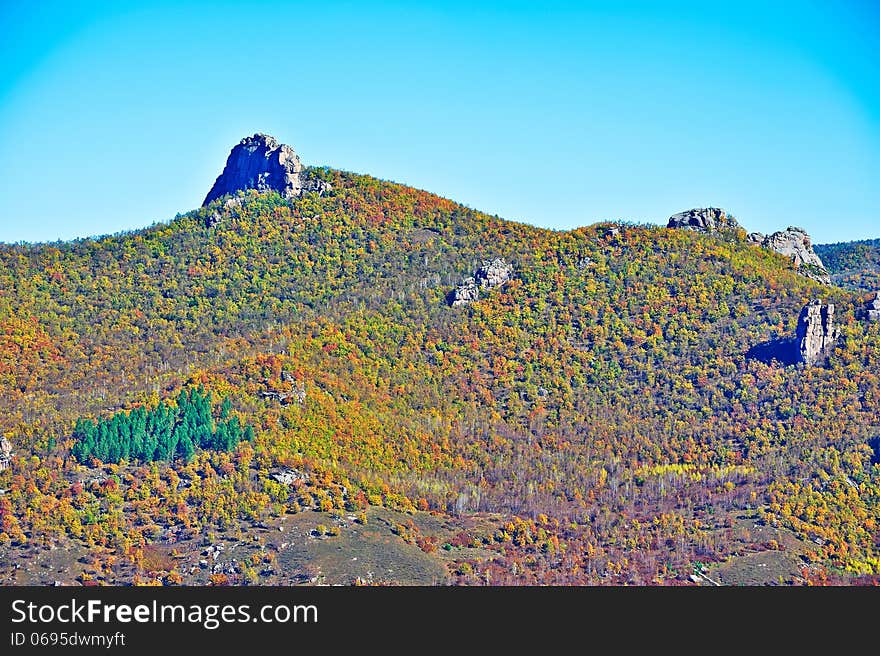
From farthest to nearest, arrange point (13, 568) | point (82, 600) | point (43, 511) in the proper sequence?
point (43, 511)
point (13, 568)
point (82, 600)

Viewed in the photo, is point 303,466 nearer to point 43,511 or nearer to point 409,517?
point 409,517

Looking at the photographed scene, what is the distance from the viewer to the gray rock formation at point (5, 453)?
7205 inches

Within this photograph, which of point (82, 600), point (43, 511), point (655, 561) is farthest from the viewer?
point (655, 561)

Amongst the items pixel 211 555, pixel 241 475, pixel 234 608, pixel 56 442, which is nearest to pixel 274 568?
pixel 211 555

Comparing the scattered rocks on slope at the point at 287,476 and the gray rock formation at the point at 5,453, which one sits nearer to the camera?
the gray rock formation at the point at 5,453

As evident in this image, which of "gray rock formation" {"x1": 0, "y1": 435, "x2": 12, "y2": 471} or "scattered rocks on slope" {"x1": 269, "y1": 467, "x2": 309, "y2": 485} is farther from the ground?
"gray rock formation" {"x1": 0, "y1": 435, "x2": 12, "y2": 471}

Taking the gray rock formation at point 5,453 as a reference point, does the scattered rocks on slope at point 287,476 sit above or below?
below

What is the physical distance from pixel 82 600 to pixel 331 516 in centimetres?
6920

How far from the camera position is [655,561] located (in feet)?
607

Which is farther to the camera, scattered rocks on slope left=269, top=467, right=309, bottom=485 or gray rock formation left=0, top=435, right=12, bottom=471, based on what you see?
scattered rocks on slope left=269, top=467, right=309, bottom=485

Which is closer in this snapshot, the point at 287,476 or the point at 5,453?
the point at 5,453

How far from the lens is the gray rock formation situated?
18300 centimetres

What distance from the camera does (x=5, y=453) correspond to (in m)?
185

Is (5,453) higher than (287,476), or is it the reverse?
(5,453)
